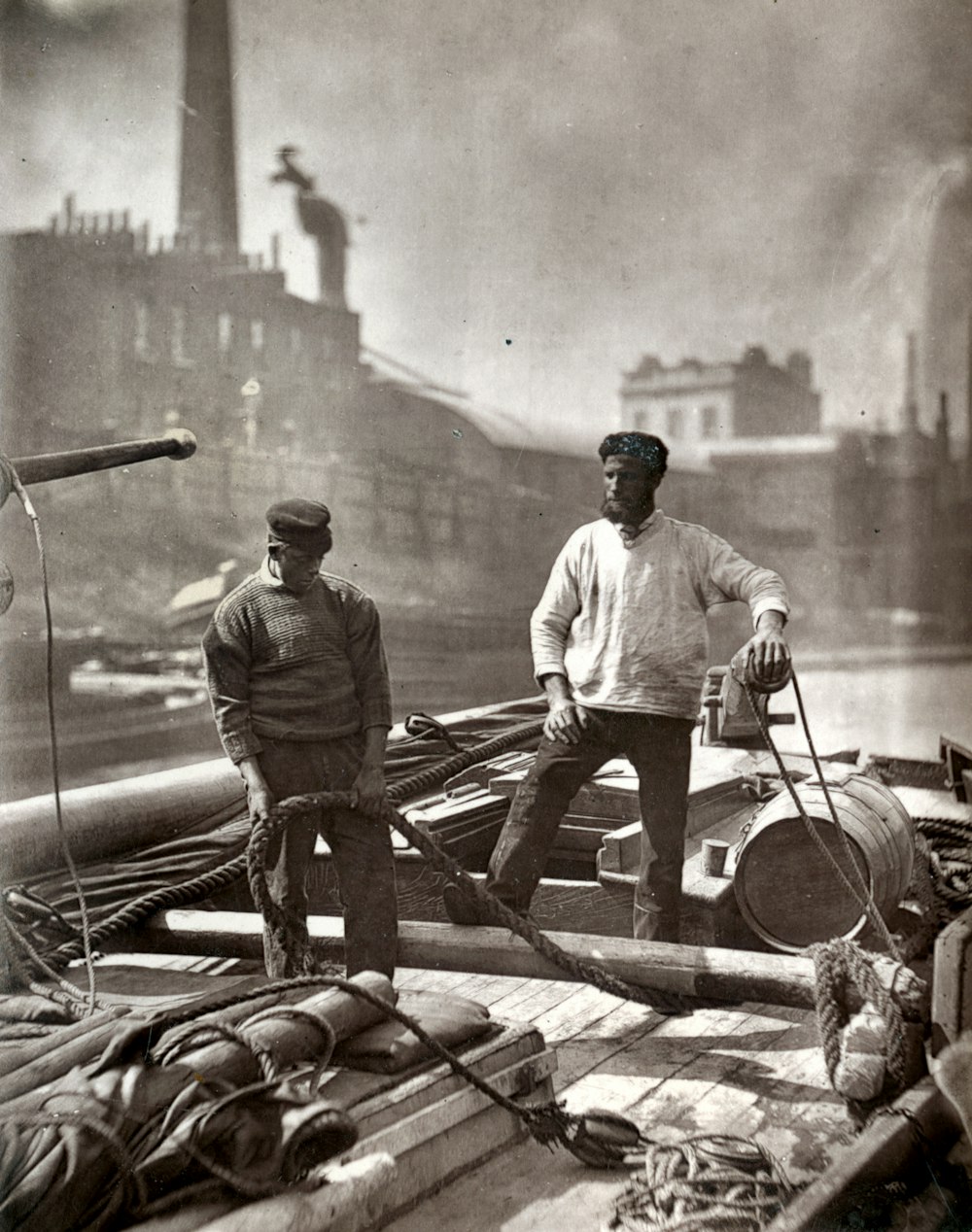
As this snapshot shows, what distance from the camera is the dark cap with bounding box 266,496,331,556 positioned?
3.36 meters

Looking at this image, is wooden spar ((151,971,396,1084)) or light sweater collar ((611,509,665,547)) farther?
light sweater collar ((611,509,665,547))

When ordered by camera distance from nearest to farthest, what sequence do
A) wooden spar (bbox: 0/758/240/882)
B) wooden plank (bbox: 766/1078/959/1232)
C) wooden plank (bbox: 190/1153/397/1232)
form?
wooden plank (bbox: 190/1153/397/1232) → wooden plank (bbox: 766/1078/959/1232) → wooden spar (bbox: 0/758/240/882)

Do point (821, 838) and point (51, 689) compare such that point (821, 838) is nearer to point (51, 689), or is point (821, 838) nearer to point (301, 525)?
point (301, 525)

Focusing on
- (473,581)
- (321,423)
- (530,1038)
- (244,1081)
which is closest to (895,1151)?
(530,1038)

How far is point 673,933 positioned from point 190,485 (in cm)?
201

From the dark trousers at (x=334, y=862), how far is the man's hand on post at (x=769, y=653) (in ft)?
3.87

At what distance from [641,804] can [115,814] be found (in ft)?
5.84

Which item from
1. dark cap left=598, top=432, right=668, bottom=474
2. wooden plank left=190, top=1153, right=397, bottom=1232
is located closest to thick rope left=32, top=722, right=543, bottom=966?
dark cap left=598, top=432, right=668, bottom=474

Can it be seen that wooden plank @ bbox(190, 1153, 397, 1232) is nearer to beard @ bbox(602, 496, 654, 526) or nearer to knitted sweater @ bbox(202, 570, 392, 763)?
knitted sweater @ bbox(202, 570, 392, 763)

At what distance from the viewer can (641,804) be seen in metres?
3.54

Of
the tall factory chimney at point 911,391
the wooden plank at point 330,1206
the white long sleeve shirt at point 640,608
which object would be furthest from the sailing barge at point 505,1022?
the tall factory chimney at point 911,391

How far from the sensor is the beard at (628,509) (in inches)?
133

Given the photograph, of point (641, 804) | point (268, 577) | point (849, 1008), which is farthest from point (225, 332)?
point (849, 1008)

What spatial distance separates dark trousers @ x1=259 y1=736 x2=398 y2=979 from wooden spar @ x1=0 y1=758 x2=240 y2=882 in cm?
55
